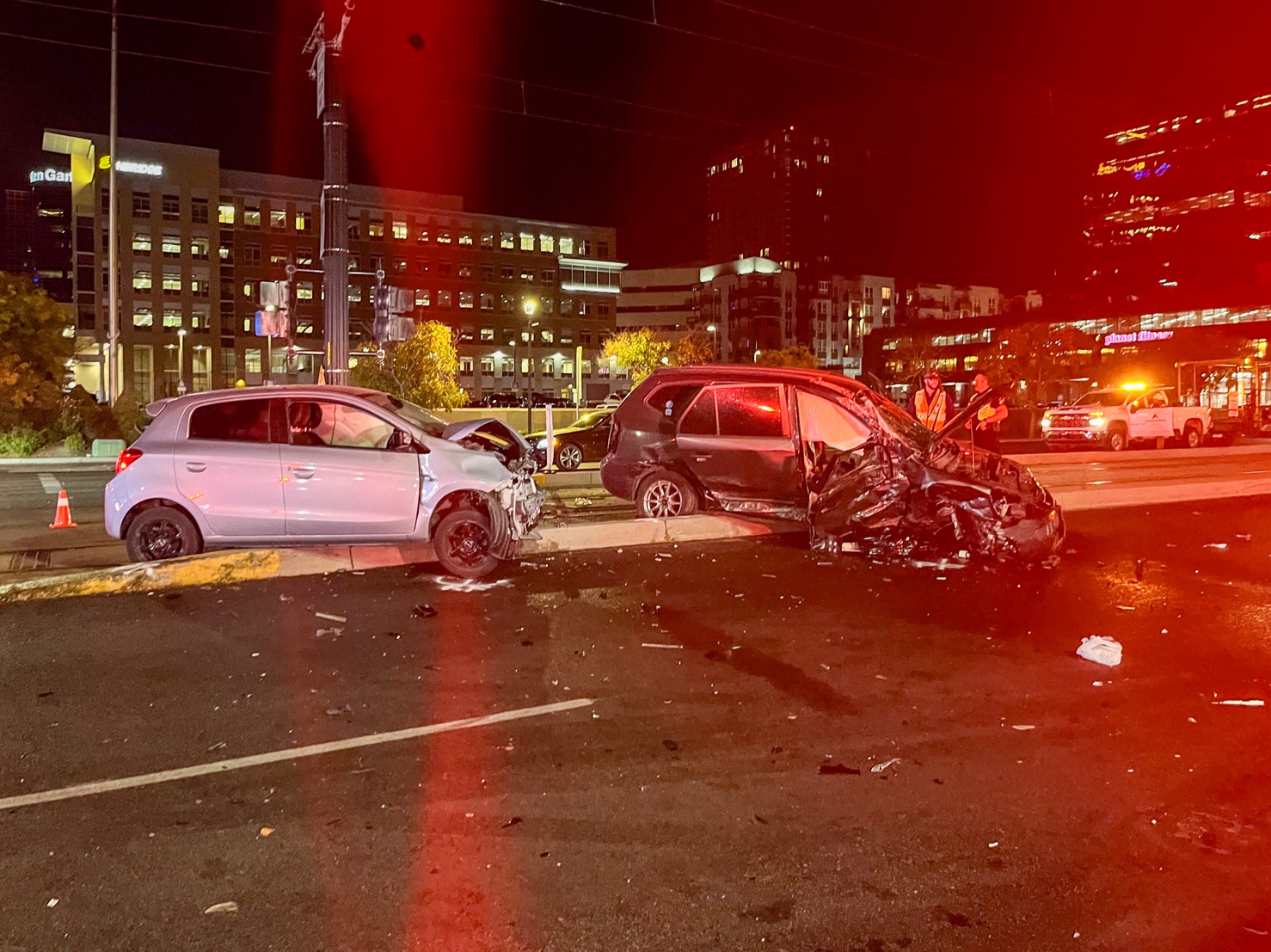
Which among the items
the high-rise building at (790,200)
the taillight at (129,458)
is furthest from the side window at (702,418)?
the high-rise building at (790,200)

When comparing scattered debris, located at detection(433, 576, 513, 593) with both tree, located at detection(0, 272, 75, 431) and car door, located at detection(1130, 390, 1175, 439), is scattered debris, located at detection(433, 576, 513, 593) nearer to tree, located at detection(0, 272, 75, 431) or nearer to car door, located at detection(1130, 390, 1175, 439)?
tree, located at detection(0, 272, 75, 431)

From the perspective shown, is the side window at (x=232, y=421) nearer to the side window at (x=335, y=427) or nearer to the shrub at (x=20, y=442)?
the side window at (x=335, y=427)

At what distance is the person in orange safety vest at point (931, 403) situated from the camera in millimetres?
12422

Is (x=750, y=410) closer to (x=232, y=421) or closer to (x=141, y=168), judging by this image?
(x=232, y=421)

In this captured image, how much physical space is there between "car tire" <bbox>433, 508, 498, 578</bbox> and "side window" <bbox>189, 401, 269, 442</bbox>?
1.81 meters

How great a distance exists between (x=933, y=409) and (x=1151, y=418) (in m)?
19.2

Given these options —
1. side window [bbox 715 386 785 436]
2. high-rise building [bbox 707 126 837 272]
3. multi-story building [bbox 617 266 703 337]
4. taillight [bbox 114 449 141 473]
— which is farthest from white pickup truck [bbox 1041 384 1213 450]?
high-rise building [bbox 707 126 837 272]

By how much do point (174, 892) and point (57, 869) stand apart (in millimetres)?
521

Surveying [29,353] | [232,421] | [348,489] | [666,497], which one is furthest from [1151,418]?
[29,353]

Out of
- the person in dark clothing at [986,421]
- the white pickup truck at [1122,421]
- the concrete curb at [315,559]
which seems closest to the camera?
the concrete curb at [315,559]

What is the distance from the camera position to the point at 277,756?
450cm

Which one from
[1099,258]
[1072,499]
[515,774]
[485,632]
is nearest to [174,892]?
[515,774]

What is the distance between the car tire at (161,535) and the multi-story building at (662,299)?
379 feet

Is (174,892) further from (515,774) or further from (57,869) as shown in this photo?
(515,774)
